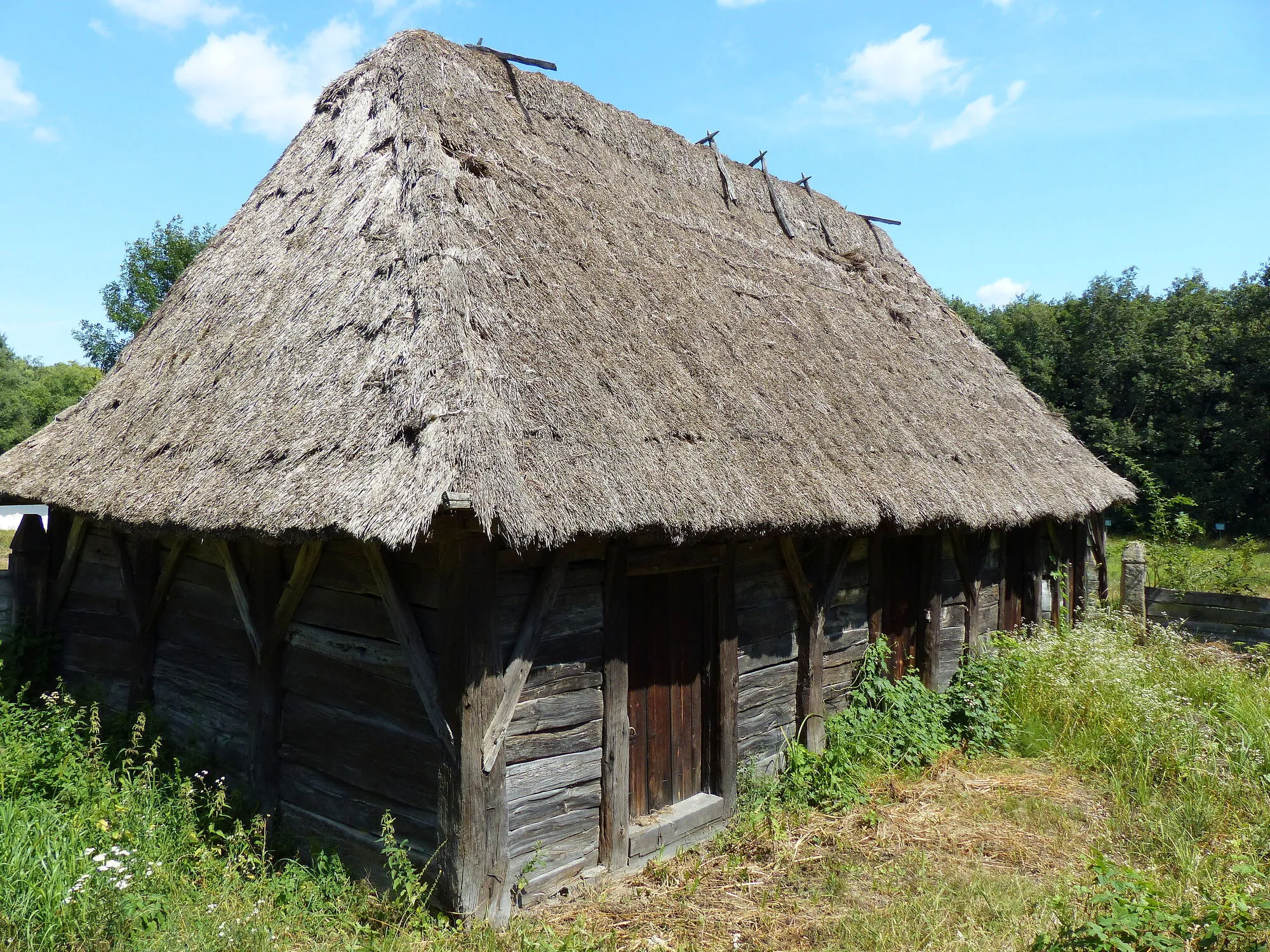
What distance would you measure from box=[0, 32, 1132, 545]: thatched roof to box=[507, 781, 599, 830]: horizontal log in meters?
1.44

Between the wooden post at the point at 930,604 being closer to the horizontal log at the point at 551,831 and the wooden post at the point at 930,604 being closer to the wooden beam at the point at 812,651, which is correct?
the wooden beam at the point at 812,651

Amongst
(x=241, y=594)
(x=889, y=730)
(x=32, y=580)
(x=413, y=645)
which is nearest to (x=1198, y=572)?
(x=889, y=730)

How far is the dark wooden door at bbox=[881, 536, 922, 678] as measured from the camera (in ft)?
23.6

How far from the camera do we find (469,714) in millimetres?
3824

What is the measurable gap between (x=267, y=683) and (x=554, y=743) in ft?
5.67

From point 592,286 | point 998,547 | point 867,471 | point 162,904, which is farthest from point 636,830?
point 998,547

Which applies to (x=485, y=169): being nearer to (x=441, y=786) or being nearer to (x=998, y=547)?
(x=441, y=786)

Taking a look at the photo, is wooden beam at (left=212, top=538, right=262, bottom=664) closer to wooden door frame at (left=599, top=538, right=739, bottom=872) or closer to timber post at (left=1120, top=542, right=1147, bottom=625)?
wooden door frame at (left=599, top=538, right=739, bottom=872)

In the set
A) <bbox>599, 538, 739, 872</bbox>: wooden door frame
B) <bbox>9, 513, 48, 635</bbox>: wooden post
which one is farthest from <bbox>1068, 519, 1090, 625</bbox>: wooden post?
<bbox>9, 513, 48, 635</bbox>: wooden post

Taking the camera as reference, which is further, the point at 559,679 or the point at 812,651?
the point at 812,651

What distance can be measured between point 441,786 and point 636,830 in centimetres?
141

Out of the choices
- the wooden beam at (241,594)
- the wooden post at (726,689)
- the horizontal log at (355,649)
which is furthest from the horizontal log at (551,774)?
the wooden beam at (241,594)

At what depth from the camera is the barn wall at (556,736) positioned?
409cm

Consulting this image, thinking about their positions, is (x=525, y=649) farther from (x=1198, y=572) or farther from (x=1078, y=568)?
(x=1198, y=572)
